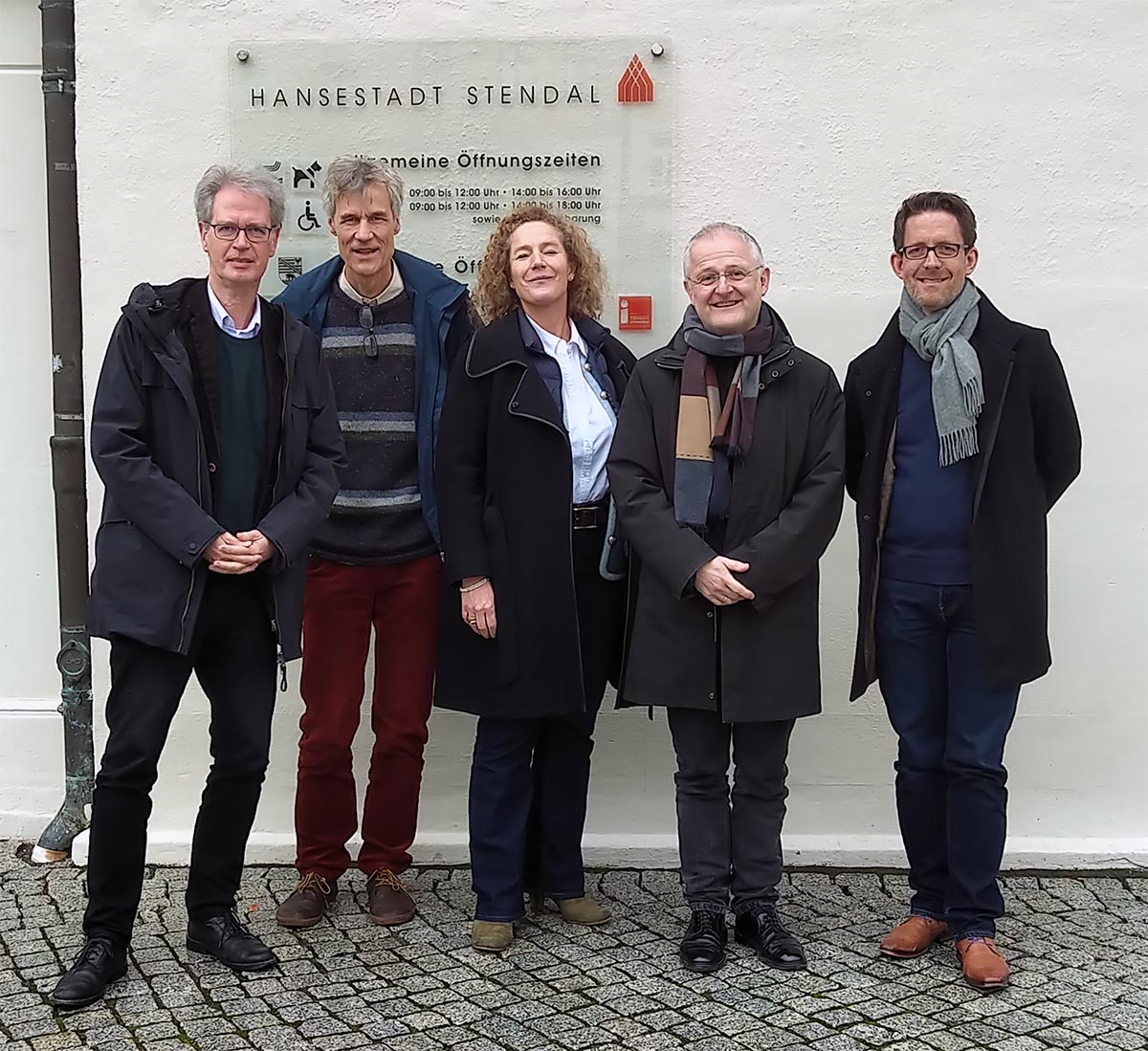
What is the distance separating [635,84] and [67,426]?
7.88 ft

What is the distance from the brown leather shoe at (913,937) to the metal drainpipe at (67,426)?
294cm

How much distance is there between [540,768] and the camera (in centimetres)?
451

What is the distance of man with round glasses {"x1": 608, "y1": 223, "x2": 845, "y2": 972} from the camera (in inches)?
159

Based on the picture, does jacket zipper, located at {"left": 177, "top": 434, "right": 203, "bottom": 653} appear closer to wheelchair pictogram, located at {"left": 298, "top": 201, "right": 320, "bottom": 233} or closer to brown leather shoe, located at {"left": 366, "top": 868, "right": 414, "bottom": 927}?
brown leather shoe, located at {"left": 366, "top": 868, "right": 414, "bottom": 927}

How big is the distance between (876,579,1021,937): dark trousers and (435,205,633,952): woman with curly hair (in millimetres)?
865

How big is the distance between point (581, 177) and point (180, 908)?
282 centimetres

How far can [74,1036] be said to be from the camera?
370 cm

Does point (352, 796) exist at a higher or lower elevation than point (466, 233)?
lower

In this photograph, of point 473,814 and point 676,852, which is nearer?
point 473,814

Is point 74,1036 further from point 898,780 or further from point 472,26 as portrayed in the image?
point 472,26

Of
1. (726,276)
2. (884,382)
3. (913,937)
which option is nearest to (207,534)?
(726,276)

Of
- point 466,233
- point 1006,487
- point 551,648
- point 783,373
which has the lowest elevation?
point 551,648

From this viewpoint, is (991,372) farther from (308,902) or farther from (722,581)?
(308,902)

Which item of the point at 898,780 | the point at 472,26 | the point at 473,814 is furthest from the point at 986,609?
the point at 472,26
